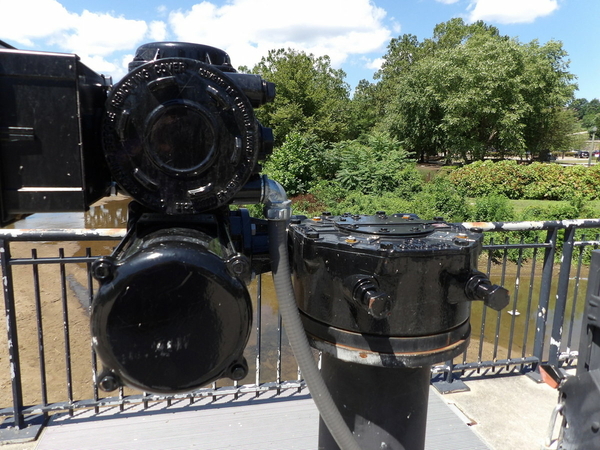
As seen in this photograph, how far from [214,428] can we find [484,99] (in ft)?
86.1

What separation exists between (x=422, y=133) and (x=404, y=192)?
1586 centimetres

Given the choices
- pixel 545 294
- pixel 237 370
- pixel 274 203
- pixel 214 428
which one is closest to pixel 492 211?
pixel 545 294

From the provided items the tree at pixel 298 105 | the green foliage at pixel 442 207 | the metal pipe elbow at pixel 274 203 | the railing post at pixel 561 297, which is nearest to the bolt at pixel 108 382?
the metal pipe elbow at pixel 274 203

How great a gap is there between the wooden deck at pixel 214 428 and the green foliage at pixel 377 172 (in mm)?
13163

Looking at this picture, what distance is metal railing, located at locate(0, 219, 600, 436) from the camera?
2.75 m

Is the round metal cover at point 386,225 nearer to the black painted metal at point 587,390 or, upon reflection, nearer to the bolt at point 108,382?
the bolt at point 108,382

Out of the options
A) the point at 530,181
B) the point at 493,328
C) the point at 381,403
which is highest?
the point at 381,403

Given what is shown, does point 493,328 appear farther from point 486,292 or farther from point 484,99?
point 484,99

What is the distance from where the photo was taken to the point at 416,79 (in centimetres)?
2944

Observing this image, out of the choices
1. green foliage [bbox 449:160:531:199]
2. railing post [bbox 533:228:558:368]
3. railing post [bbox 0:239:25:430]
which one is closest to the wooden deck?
railing post [bbox 0:239:25:430]

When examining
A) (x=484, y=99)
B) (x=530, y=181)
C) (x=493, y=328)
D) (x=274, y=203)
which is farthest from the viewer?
(x=484, y=99)

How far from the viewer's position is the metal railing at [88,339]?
2.75 m

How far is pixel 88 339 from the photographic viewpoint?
249 inches

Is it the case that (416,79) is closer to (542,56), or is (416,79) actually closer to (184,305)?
(542,56)
